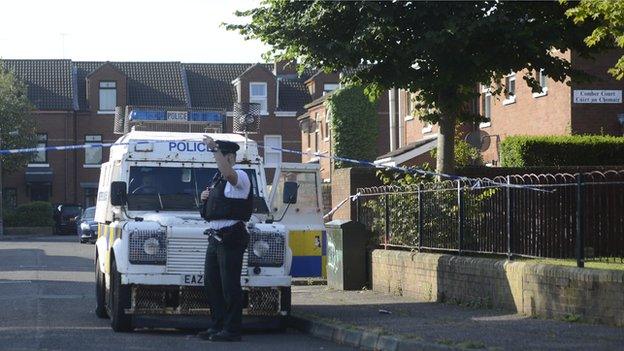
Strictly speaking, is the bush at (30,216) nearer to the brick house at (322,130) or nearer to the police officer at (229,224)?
the brick house at (322,130)

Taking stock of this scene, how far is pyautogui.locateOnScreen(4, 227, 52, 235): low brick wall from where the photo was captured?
64.8m

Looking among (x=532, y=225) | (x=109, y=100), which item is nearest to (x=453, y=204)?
(x=532, y=225)

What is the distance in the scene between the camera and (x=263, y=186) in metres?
15.6

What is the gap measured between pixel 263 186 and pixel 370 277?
5185mm

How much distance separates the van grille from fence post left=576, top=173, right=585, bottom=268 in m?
3.83

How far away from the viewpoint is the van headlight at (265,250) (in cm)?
1391

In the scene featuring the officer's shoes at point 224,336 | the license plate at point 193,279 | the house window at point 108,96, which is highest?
the house window at point 108,96

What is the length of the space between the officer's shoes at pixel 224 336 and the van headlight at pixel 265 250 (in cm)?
115

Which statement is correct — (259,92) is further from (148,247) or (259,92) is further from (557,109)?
(148,247)

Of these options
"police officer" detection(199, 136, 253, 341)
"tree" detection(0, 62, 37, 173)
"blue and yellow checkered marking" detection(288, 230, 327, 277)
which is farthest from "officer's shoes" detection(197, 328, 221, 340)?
"tree" detection(0, 62, 37, 173)

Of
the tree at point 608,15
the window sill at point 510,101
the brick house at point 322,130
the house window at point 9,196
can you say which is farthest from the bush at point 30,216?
the tree at point 608,15

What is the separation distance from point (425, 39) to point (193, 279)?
7.06 m

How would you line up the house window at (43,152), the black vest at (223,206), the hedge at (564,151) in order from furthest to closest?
the house window at (43,152), the hedge at (564,151), the black vest at (223,206)

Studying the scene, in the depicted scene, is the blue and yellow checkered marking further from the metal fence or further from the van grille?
the van grille
